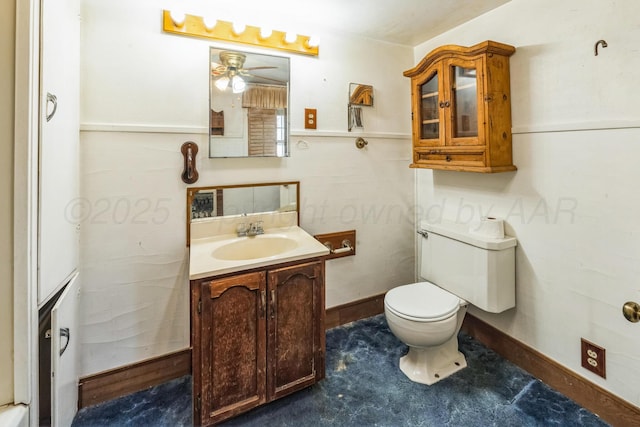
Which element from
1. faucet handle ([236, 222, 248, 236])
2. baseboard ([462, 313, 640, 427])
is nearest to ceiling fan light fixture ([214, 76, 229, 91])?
faucet handle ([236, 222, 248, 236])

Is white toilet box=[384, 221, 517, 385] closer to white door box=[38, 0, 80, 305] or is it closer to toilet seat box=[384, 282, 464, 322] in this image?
toilet seat box=[384, 282, 464, 322]

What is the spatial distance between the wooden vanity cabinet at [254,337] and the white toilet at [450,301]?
0.49m

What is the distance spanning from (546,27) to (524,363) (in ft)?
6.12

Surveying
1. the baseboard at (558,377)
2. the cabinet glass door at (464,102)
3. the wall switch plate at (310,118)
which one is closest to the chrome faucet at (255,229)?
the wall switch plate at (310,118)

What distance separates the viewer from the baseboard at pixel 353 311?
2.35m

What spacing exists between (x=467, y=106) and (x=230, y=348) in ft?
6.07

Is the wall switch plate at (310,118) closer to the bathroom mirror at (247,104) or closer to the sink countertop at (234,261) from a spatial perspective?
the bathroom mirror at (247,104)

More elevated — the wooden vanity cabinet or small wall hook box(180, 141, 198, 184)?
small wall hook box(180, 141, 198, 184)

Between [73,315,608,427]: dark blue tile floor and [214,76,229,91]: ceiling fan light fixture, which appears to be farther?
[214,76,229,91]: ceiling fan light fixture

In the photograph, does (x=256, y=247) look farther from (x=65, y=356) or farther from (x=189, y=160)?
→ (x=65, y=356)

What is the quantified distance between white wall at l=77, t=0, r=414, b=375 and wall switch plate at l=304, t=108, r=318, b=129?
3cm

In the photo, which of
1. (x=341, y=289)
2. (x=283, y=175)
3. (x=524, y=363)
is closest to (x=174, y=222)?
(x=283, y=175)

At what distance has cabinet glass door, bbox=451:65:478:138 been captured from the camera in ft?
6.04
